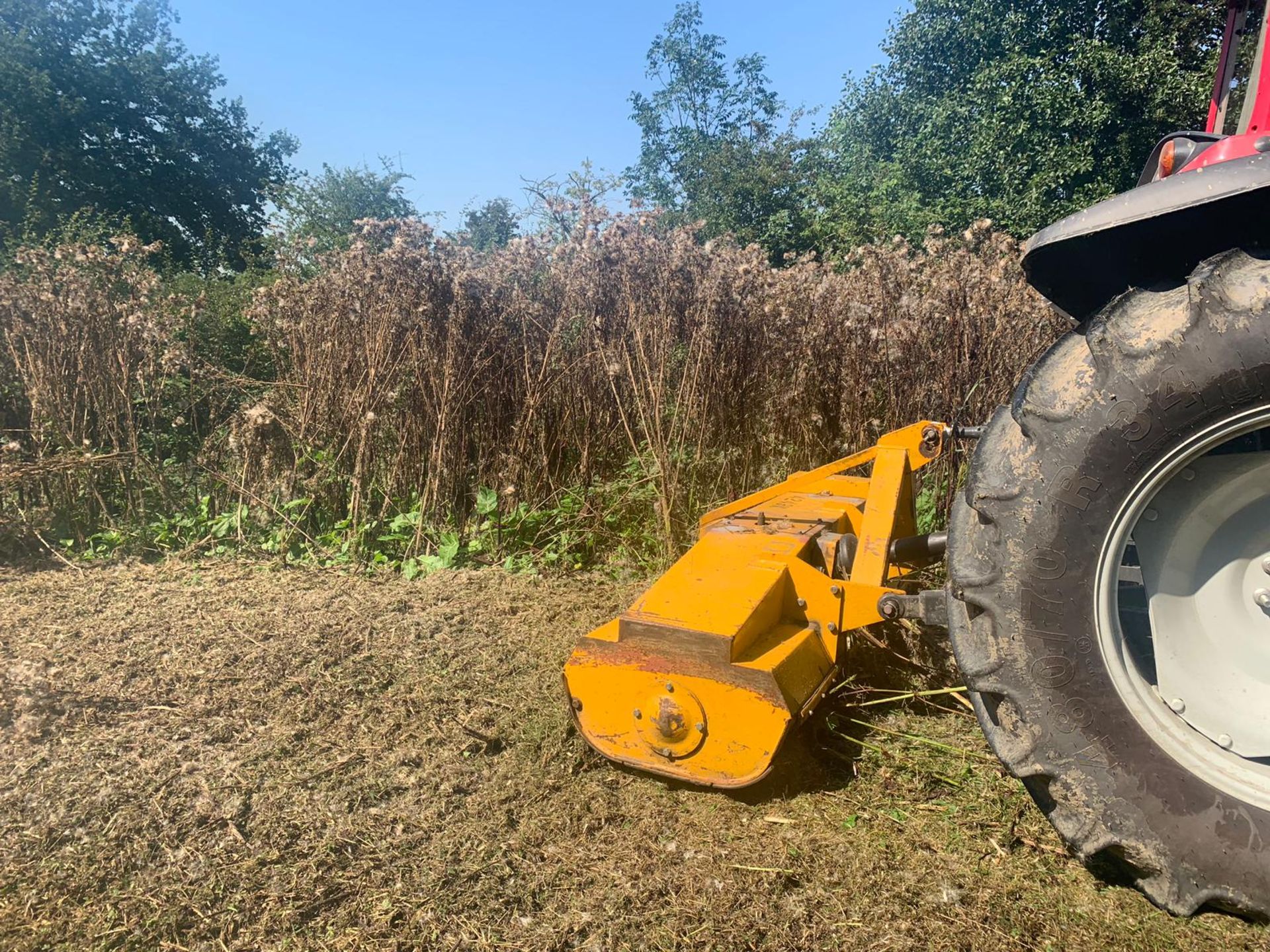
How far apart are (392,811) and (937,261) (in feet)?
13.8

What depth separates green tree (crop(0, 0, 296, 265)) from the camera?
744 inches

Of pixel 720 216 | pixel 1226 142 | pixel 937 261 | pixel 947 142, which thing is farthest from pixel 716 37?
pixel 1226 142

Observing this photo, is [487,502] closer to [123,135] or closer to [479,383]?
[479,383]

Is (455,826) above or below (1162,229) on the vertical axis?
→ below

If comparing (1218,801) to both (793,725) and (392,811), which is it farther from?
(392,811)

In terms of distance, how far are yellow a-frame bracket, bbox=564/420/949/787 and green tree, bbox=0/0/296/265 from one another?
778 inches

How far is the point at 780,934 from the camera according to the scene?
1.64 meters

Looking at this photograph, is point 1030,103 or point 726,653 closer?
point 726,653

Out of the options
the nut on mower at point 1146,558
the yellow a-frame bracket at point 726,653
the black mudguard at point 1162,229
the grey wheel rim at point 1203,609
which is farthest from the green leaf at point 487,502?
the grey wheel rim at point 1203,609

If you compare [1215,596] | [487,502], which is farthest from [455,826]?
[487,502]

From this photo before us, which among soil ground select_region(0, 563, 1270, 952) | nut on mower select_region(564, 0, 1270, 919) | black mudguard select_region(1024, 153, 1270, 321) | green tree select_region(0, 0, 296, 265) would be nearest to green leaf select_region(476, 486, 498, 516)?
soil ground select_region(0, 563, 1270, 952)

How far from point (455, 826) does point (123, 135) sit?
25651mm

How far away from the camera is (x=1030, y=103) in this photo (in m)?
15.5

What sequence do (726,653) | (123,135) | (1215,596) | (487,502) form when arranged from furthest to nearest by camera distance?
(123,135)
(487,502)
(726,653)
(1215,596)
